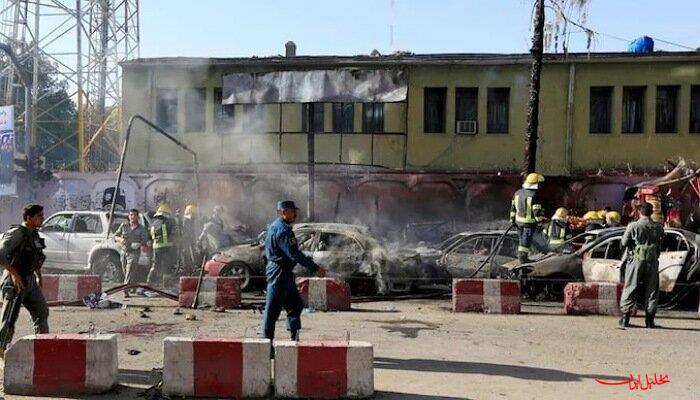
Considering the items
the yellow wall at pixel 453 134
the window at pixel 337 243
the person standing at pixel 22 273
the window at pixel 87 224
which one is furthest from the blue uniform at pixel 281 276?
the yellow wall at pixel 453 134

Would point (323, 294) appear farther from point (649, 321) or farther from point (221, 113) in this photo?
point (221, 113)

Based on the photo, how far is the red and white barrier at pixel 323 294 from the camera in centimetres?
1127

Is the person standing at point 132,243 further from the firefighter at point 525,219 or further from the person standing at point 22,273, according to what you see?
the firefighter at point 525,219

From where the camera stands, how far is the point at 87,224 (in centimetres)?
1494

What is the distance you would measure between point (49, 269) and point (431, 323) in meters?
9.42

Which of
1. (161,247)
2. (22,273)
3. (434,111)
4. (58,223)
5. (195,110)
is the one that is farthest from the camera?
(195,110)

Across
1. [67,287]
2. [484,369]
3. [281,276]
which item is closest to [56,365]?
[281,276]

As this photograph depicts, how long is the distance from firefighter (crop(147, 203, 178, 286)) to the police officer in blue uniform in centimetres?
695

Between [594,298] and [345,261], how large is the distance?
451 centimetres

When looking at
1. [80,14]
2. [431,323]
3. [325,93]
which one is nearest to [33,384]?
[431,323]

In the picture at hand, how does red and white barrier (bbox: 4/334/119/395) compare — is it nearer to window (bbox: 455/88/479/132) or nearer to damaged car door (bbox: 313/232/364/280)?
damaged car door (bbox: 313/232/364/280)

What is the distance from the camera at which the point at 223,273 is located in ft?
43.0

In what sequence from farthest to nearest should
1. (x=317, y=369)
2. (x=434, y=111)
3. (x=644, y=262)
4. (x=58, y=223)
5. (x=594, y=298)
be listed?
(x=434, y=111) → (x=58, y=223) → (x=594, y=298) → (x=644, y=262) → (x=317, y=369)

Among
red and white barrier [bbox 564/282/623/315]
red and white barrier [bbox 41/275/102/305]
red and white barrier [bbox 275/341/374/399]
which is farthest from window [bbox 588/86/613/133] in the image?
red and white barrier [bbox 275/341/374/399]
